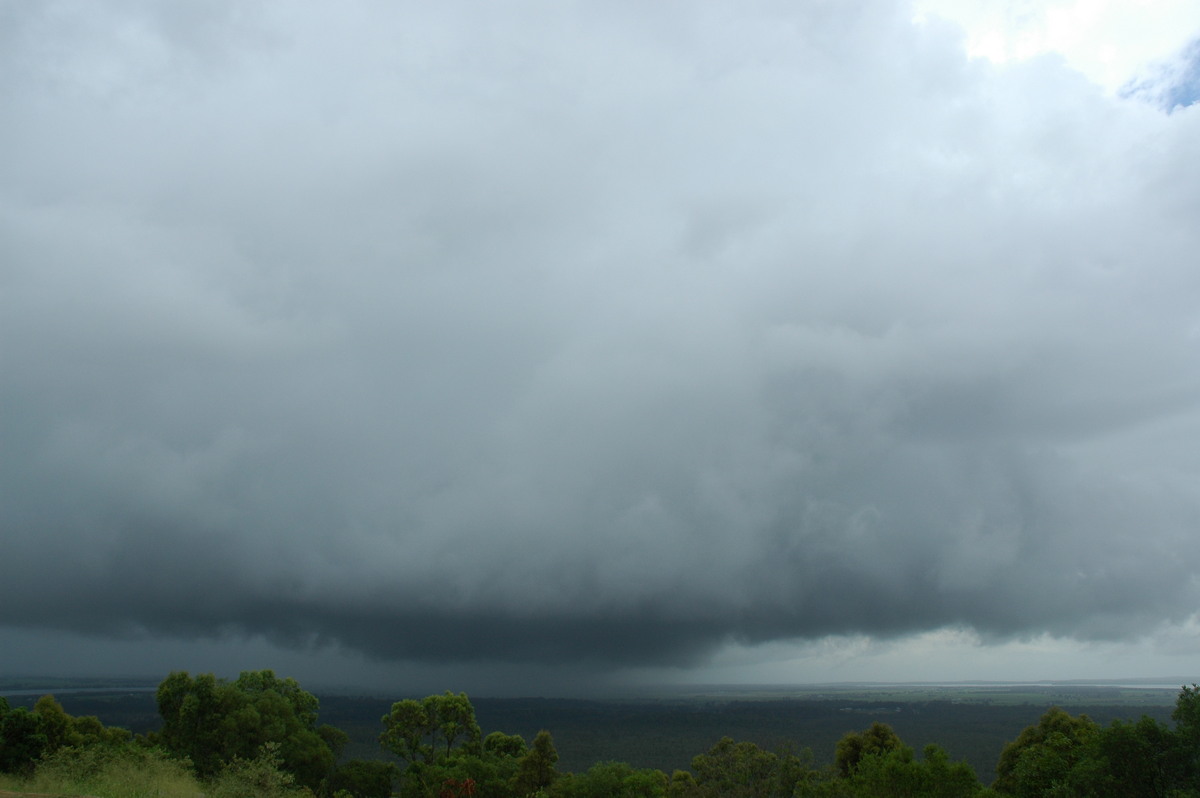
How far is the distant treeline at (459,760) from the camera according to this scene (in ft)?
135

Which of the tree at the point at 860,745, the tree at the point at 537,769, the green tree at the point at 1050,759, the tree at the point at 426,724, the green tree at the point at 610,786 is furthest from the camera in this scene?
the tree at the point at 426,724

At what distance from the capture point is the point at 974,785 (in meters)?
54.1

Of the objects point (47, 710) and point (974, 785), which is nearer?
point (974, 785)

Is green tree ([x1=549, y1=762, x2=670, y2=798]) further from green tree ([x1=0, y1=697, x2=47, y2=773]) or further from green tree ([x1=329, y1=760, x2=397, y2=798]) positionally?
green tree ([x1=0, y1=697, x2=47, y2=773])

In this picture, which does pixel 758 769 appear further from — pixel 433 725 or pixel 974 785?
pixel 433 725

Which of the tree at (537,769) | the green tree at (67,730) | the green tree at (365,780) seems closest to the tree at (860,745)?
the tree at (537,769)

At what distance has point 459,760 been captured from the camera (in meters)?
80.5

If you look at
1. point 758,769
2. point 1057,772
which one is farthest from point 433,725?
point 1057,772

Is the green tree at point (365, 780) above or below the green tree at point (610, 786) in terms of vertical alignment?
below

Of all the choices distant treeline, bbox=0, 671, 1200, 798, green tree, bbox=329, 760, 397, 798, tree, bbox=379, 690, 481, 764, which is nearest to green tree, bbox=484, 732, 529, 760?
distant treeline, bbox=0, 671, 1200, 798

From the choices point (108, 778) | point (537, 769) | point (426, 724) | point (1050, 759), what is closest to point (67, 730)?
point (426, 724)

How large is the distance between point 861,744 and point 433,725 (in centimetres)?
4474

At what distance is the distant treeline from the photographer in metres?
41.2

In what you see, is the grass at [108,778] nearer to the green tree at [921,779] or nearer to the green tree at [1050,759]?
the green tree at [921,779]
